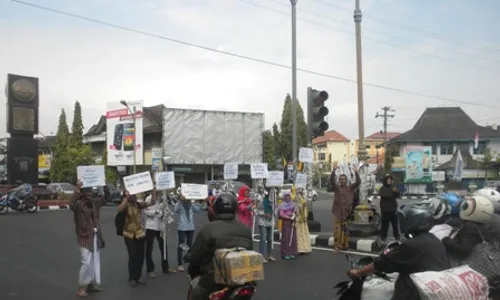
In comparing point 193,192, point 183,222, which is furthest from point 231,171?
point 183,222

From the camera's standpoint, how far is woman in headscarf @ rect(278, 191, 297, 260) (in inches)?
430

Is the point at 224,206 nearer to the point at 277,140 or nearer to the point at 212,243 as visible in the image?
the point at 212,243

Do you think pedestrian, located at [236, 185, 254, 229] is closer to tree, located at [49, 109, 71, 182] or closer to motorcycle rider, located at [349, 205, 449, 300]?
motorcycle rider, located at [349, 205, 449, 300]

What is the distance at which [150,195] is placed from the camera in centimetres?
896

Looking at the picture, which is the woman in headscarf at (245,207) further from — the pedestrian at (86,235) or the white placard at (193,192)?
the pedestrian at (86,235)

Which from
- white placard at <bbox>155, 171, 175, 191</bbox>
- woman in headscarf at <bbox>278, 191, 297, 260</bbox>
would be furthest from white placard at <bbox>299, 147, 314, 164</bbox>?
white placard at <bbox>155, 171, 175, 191</bbox>

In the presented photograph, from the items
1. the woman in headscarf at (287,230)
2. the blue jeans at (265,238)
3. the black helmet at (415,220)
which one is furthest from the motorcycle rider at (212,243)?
the woman in headscarf at (287,230)

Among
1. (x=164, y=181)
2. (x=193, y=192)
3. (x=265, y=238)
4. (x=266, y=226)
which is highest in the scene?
(x=164, y=181)

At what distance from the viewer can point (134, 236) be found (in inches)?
326

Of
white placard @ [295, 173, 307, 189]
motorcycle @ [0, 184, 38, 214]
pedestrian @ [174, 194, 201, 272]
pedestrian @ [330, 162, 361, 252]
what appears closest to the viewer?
pedestrian @ [174, 194, 201, 272]

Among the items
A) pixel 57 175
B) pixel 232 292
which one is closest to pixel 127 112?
pixel 57 175

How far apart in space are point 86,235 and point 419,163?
4539 cm

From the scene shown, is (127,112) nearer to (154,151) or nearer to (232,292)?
(154,151)

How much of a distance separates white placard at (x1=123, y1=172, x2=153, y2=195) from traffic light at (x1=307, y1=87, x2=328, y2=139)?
184 inches
